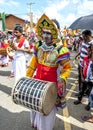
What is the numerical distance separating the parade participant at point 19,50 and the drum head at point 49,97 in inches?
107

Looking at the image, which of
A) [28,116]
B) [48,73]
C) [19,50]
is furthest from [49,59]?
[19,50]

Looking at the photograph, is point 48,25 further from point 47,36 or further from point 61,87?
point 61,87

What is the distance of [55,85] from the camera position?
12.3 ft

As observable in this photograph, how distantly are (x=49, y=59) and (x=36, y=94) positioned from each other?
0.62m

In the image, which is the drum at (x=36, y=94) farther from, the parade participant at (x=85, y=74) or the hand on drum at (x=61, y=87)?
the parade participant at (x=85, y=74)

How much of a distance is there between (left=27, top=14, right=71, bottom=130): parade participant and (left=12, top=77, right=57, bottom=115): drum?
25 centimetres

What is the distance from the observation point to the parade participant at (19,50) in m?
6.40

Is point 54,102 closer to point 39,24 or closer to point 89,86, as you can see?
point 39,24

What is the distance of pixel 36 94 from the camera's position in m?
3.67

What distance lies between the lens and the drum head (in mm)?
3562

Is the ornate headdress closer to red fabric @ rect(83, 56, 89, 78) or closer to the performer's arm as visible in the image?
the performer's arm

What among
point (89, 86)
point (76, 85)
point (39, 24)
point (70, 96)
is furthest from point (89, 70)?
point (76, 85)

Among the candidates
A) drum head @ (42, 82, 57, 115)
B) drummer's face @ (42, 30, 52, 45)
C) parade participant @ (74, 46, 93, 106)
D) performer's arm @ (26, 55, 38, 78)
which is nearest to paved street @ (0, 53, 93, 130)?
parade participant @ (74, 46, 93, 106)

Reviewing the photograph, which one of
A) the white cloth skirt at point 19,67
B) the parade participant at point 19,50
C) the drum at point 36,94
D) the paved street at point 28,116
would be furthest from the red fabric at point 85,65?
the drum at point 36,94
